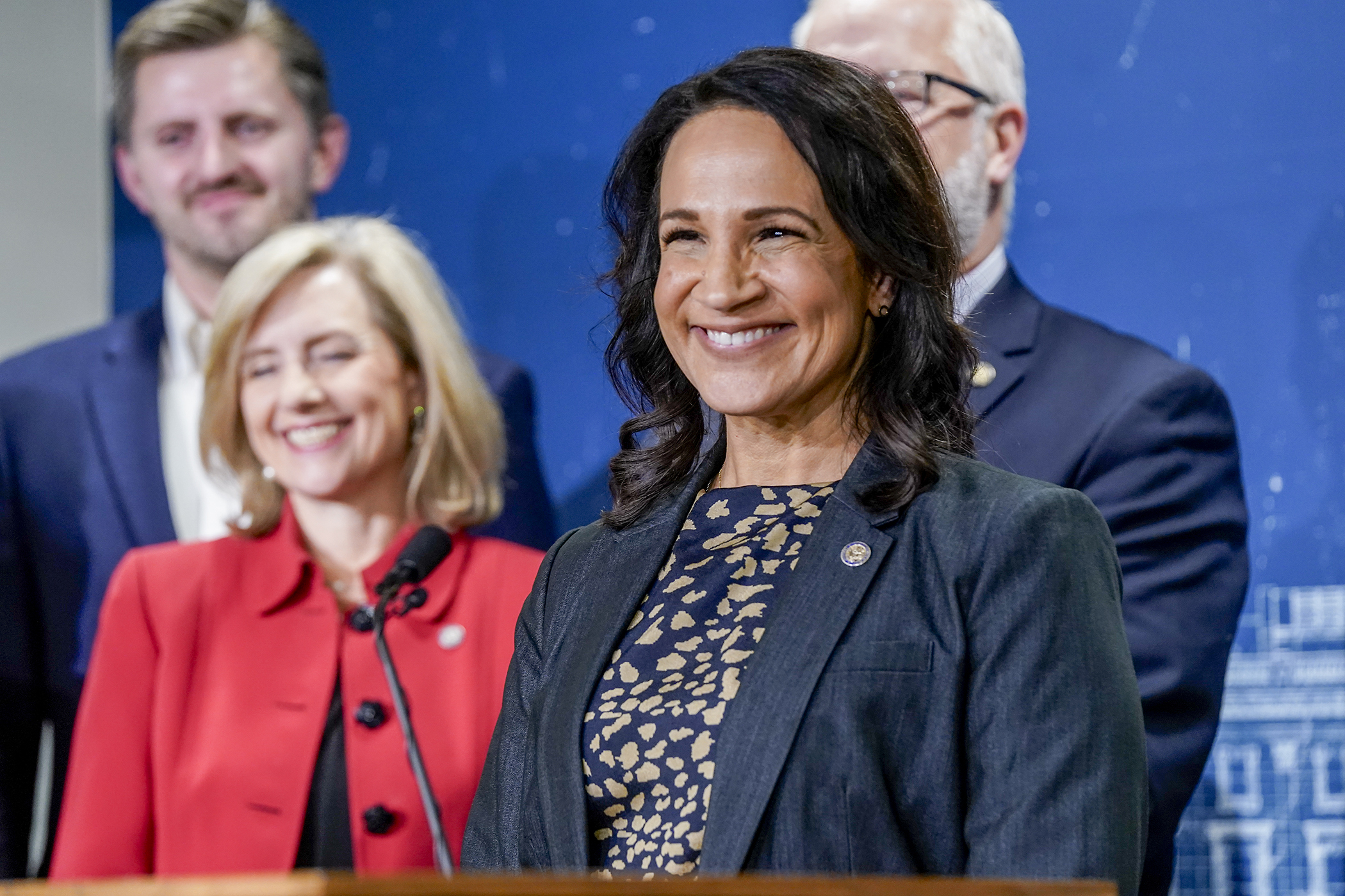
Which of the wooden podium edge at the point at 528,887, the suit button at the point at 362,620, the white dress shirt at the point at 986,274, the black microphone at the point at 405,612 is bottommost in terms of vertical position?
the suit button at the point at 362,620

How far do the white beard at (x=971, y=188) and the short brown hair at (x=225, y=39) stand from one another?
5.44ft

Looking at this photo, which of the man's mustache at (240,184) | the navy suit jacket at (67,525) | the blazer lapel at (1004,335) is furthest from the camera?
the man's mustache at (240,184)

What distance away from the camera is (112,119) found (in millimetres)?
3797

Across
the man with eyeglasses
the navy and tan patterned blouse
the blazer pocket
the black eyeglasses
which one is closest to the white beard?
the man with eyeglasses

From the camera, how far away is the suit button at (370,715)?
273 cm

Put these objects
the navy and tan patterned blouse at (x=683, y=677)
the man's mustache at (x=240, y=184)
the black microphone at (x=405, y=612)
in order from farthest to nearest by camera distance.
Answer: the man's mustache at (x=240, y=184), the black microphone at (x=405, y=612), the navy and tan patterned blouse at (x=683, y=677)

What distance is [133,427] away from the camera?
11.1 ft

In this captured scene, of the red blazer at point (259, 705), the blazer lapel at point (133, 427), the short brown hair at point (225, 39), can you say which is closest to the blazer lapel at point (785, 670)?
the red blazer at point (259, 705)

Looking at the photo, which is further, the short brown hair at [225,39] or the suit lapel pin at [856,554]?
the short brown hair at [225,39]

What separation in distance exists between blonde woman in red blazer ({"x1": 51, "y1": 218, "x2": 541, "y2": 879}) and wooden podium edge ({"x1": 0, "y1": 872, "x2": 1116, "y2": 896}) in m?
1.79

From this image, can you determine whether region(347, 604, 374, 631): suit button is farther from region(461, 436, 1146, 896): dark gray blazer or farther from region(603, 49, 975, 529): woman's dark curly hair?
region(461, 436, 1146, 896): dark gray blazer

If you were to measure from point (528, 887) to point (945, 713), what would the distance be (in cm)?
66

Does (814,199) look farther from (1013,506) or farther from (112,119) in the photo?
(112,119)

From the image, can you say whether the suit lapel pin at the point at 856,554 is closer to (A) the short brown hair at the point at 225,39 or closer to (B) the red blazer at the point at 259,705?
(B) the red blazer at the point at 259,705
